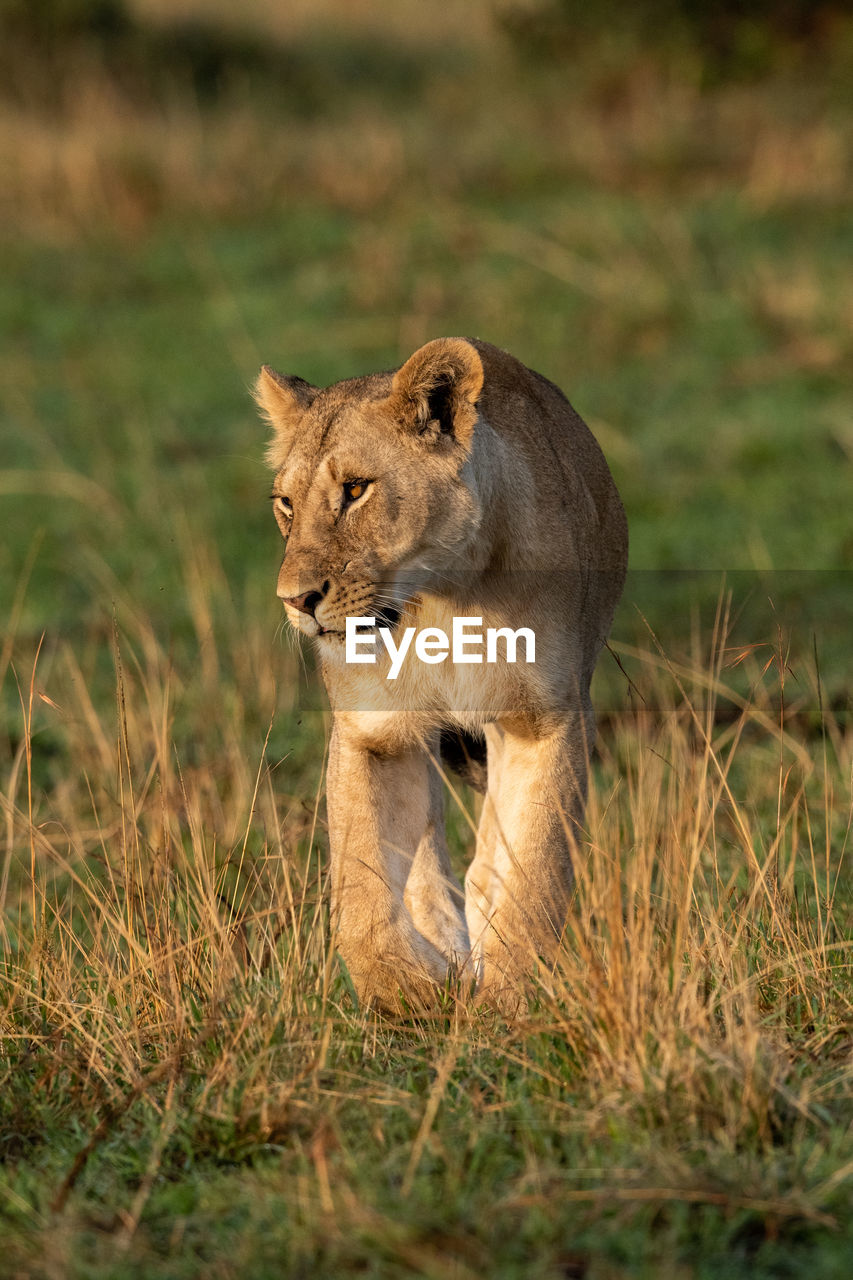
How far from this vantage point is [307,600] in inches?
140

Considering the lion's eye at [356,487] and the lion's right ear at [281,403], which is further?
the lion's right ear at [281,403]

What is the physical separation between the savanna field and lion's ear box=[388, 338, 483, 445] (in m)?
0.67

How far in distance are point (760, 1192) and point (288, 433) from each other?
212 centimetres

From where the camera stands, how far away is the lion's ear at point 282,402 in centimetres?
407

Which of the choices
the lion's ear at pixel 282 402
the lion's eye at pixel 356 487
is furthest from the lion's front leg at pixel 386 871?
the lion's ear at pixel 282 402

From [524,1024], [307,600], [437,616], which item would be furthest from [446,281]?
[524,1024]

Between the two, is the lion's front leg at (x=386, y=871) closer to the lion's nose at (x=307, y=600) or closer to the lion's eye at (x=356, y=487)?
the lion's nose at (x=307, y=600)

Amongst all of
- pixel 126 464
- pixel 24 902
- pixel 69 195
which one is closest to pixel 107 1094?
pixel 24 902

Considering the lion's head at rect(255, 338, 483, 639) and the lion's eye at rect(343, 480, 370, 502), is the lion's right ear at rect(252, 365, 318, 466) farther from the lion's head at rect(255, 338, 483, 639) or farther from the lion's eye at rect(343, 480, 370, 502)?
the lion's eye at rect(343, 480, 370, 502)

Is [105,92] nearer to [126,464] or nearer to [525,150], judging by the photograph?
[525,150]

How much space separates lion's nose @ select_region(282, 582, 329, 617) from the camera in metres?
3.55

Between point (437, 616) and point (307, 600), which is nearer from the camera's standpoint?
point (307, 600)

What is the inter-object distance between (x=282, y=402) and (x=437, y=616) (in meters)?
0.67

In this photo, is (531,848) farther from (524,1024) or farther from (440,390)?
(440,390)
